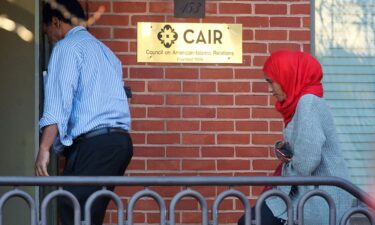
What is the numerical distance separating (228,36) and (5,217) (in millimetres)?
2106

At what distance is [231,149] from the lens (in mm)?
7316

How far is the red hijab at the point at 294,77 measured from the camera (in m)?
5.47

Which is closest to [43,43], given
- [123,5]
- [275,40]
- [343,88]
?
[123,5]

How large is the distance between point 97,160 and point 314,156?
1.26m

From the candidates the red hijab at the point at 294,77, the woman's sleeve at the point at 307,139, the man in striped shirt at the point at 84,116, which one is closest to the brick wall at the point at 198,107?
the man in striped shirt at the point at 84,116

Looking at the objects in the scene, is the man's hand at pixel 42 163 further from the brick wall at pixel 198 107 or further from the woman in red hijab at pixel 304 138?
the brick wall at pixel 198 107

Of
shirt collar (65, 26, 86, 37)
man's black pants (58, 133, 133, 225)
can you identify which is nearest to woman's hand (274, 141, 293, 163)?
man's black pants (58, 133, 133, 225)

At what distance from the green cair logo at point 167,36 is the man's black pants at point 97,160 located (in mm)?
1632

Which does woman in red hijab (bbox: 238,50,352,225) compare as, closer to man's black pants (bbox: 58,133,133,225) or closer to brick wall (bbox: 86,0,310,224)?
man's black pants (bbox: 58,133,133,225)

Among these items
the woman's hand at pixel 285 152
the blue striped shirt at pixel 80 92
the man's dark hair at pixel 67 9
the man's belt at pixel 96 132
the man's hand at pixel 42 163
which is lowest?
the man's hand at pixel 42 163

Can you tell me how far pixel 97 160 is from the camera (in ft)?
18.6

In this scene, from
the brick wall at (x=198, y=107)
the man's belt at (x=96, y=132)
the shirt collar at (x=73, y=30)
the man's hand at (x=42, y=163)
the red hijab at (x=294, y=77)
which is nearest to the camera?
the red hijab at (x=294, y=77)

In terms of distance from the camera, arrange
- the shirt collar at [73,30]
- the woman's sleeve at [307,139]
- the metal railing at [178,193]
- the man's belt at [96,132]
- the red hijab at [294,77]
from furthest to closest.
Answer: the shirt collar at [73,30]
the man's belt at [96,132]
the red hijab at [294,77]
the woman's sleeve at [307,139]
the metal railing at [178,193]

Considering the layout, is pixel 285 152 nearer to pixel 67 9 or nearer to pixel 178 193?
pixel 178 193
